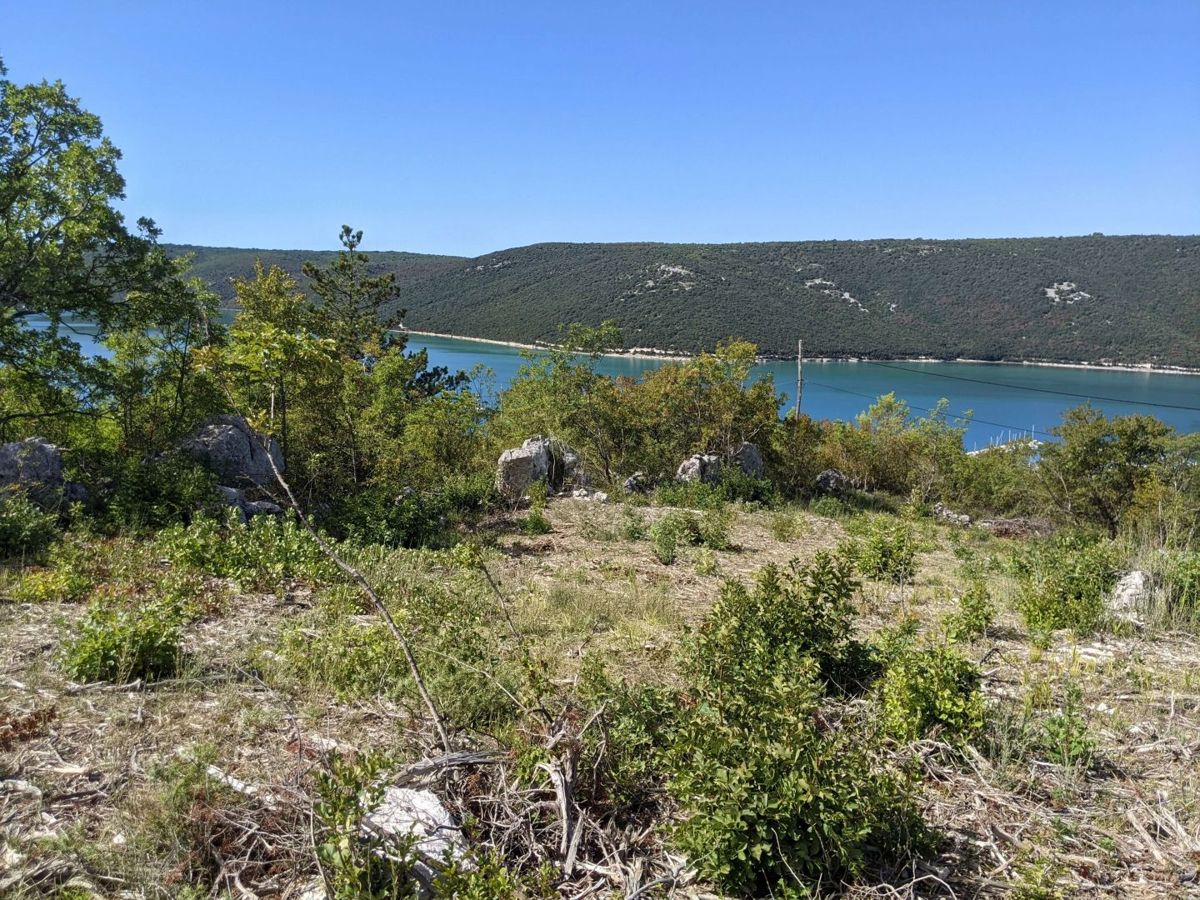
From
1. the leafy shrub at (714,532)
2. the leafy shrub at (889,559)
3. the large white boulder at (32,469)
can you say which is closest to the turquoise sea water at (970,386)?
the leafy shrub at (714,532)

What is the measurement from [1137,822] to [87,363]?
1375cm

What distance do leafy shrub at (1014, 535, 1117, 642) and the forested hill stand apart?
85279mm

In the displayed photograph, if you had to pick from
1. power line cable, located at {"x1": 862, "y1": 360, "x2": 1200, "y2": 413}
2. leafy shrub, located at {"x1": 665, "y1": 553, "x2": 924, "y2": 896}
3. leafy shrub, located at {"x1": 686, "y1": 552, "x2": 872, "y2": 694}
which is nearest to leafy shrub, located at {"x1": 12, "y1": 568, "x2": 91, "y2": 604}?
leafy shrub, located at {"x1": 686, "y1": 552, "x2": 872, "y2": 694}

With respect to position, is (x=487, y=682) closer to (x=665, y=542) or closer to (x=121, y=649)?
(x=121, y=649)

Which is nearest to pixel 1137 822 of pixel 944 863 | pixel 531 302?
pixel 944 863

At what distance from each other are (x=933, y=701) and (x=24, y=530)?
8810 mm

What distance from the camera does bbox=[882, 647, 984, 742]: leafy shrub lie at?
13.2 feet

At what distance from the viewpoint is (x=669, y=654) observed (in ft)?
18.4

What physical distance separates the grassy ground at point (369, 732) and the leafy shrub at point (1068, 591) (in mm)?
194

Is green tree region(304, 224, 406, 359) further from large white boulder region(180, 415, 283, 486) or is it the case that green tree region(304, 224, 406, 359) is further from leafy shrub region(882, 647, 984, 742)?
leafy shrub region(882, 647, 984, 742)

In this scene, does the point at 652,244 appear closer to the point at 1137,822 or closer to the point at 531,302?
the point at 531,302

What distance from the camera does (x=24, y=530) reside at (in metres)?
7.48

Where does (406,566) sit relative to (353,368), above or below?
below

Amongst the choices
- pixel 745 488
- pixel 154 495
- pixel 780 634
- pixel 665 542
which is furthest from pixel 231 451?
pixel 745 488
